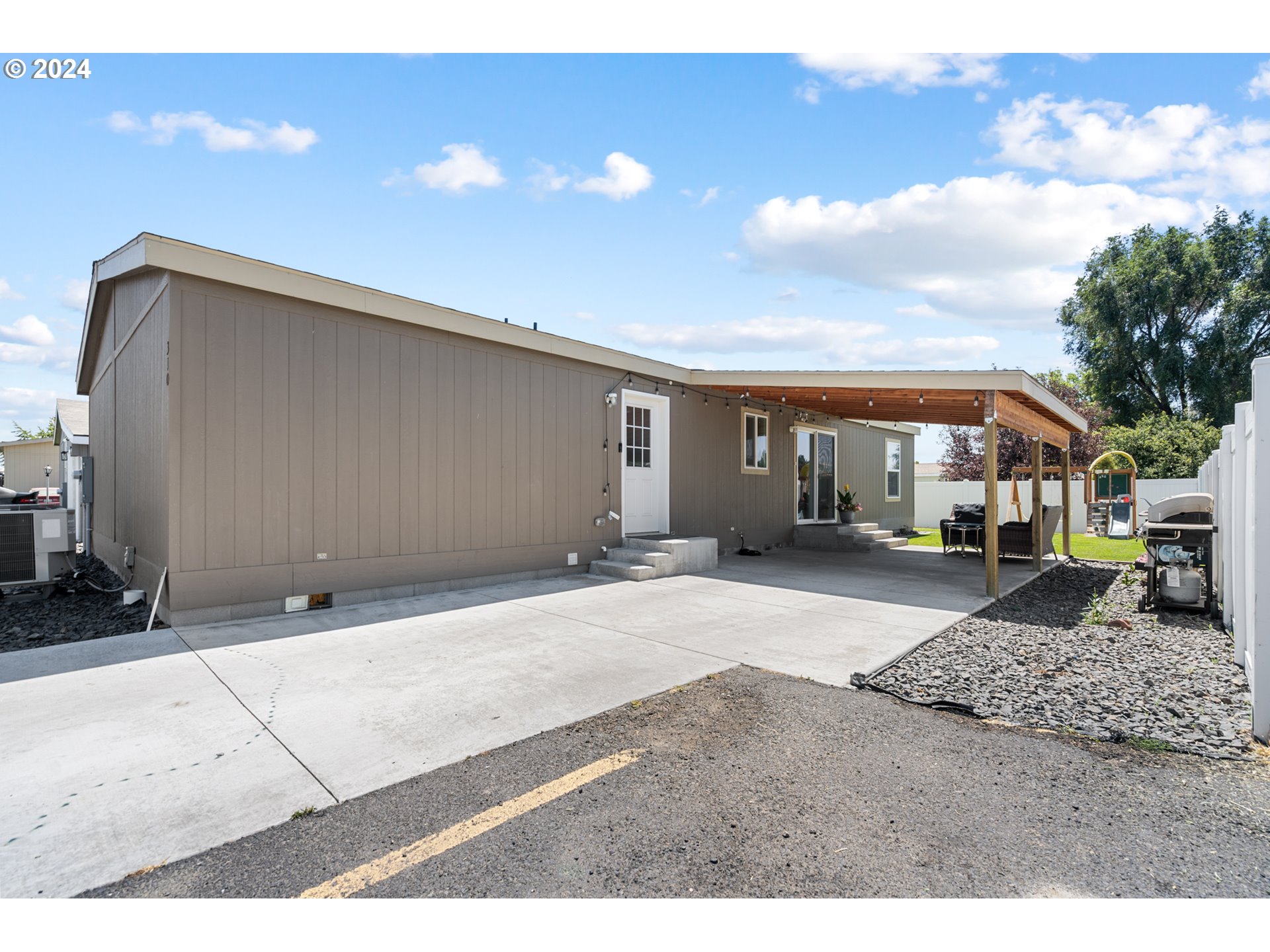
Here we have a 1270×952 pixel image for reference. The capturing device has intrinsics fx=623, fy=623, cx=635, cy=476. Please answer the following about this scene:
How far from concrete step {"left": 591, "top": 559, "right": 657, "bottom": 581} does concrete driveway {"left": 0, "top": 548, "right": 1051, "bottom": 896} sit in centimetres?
79

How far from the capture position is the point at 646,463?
9.10m

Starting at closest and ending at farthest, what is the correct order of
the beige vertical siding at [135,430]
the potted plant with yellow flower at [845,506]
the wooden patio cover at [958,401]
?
the beige vertical siding at [135,430] < the wooden patio cover at [958,401] < the potted plant with yellow flower at [845,506]

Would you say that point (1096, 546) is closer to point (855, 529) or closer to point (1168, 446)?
point (855, 529)

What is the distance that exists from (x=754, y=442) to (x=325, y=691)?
8.69 metres

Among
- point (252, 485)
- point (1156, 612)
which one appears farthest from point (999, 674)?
point (252, 485)

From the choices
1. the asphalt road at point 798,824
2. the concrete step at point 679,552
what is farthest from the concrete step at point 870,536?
the asphalt road at point 798,824

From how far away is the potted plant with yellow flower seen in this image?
13.0m

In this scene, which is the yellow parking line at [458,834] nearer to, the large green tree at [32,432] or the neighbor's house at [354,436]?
the neighbor's house at [354,436]

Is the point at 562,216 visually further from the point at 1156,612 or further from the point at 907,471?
the point at 907,471

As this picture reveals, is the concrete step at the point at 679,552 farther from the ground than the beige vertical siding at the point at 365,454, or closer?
closer

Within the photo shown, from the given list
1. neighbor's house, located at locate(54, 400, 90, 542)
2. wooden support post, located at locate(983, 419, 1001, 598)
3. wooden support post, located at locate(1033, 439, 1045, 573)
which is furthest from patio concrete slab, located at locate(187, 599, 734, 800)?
neighbor's house, located at locate(54, 400, 90, 542)

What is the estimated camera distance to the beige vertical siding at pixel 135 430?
17.4 feet

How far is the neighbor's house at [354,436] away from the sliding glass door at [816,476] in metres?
2.92

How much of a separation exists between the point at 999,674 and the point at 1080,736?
3.27ft
